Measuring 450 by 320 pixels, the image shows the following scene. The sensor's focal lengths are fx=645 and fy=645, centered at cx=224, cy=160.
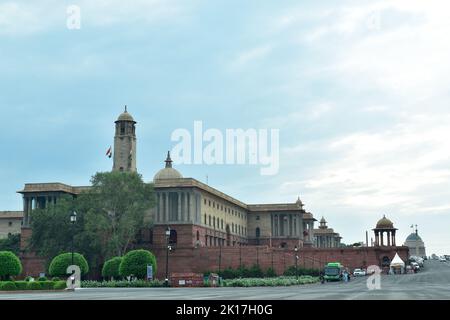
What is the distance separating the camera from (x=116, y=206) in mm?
88125

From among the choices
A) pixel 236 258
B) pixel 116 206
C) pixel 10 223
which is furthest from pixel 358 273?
pixel 10 223

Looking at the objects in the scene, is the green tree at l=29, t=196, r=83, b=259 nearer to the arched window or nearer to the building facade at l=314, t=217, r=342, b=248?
the arched window

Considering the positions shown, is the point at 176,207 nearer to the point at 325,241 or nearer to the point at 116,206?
the point at 116,206

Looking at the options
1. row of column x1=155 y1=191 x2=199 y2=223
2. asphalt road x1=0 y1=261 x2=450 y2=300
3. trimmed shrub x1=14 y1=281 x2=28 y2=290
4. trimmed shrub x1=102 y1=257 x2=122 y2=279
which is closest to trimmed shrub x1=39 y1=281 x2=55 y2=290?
trimmed shrub x1=14 y1=281 x2=28 y2=290

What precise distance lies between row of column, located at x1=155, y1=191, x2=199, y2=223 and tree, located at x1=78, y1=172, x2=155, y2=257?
367 inches

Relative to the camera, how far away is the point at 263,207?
134125 millimetres

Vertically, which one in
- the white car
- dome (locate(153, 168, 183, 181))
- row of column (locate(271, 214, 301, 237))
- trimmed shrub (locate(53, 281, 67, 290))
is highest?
dome (locate(153, 168, 183, 181))

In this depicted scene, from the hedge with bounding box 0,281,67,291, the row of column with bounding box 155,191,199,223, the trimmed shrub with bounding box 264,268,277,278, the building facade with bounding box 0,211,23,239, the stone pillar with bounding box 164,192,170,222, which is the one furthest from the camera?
the building facade with bounding box 0,211,23,239

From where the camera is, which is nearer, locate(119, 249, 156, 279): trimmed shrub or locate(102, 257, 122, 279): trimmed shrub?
locate(119, 249, 156, 279): trimmed shrub

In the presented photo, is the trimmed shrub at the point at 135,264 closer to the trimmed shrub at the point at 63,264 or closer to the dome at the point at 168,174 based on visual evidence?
the trimmed shrub at the point at 63,264

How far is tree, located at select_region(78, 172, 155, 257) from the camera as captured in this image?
8581 centimetres

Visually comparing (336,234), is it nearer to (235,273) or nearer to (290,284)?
(235,273)

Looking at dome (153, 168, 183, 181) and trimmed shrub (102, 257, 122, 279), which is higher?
dome (153, 168, 183, 181)
